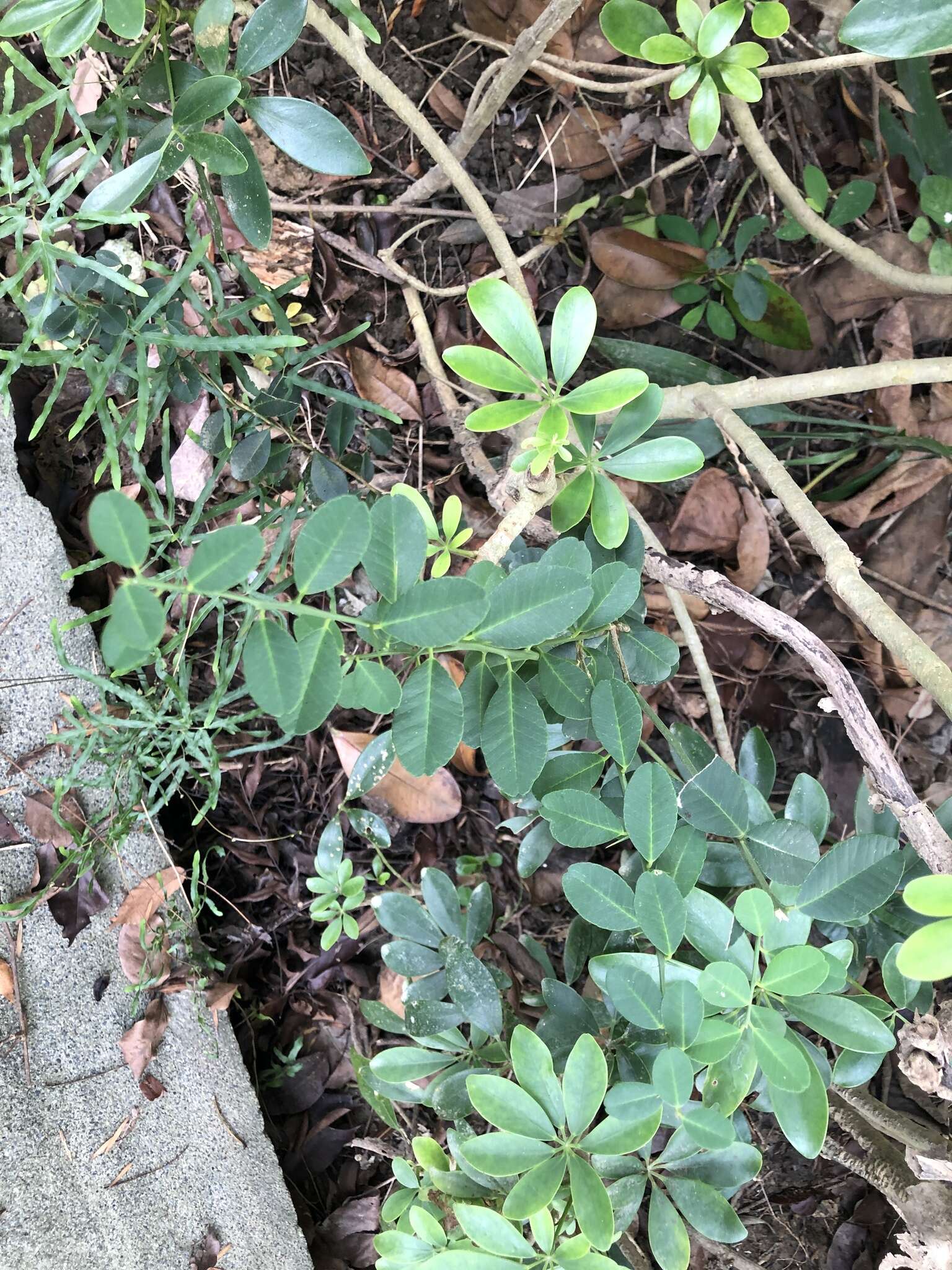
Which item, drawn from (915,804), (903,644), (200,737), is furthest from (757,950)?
(200,737)

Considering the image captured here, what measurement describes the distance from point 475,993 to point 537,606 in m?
0.62

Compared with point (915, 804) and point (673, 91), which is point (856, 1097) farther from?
point (673, 91)

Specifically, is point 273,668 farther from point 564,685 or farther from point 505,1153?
point 505,1153

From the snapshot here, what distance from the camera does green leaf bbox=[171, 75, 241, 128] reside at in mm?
708

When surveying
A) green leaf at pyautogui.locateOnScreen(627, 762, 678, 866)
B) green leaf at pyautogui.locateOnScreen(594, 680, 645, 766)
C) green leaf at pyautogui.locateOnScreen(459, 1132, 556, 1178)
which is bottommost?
green leaf at pyautogui.locateOnScreen(459, 1132, 556, 1178)

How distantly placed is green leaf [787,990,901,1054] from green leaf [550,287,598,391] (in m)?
0.65

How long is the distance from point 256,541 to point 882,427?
1.43 m

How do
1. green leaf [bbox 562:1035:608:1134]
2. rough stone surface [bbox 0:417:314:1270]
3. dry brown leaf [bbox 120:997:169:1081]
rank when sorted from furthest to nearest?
dry brown leaf [bbox 120:997:169:1081]
rough stone surface [bbox 0:417:314:1270]
green leaf [bbox 562:1035:608:1134]

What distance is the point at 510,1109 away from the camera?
0.83 meters

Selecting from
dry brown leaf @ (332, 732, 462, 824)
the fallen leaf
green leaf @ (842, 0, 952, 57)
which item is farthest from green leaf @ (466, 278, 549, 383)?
the fallen leaf

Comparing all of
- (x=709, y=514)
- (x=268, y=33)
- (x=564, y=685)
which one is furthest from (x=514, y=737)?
(x=709, y=514)

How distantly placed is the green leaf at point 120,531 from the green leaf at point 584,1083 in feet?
2.07

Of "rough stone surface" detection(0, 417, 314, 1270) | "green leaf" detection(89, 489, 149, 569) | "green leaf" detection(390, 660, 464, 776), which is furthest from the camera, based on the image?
"rough stone surface" detection(0, 417, 314, 1270)

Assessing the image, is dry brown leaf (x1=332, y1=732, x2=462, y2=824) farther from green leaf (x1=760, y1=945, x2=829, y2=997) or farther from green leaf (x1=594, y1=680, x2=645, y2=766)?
green leaf (x1=760, y1=945, x2=829, y2=997)
